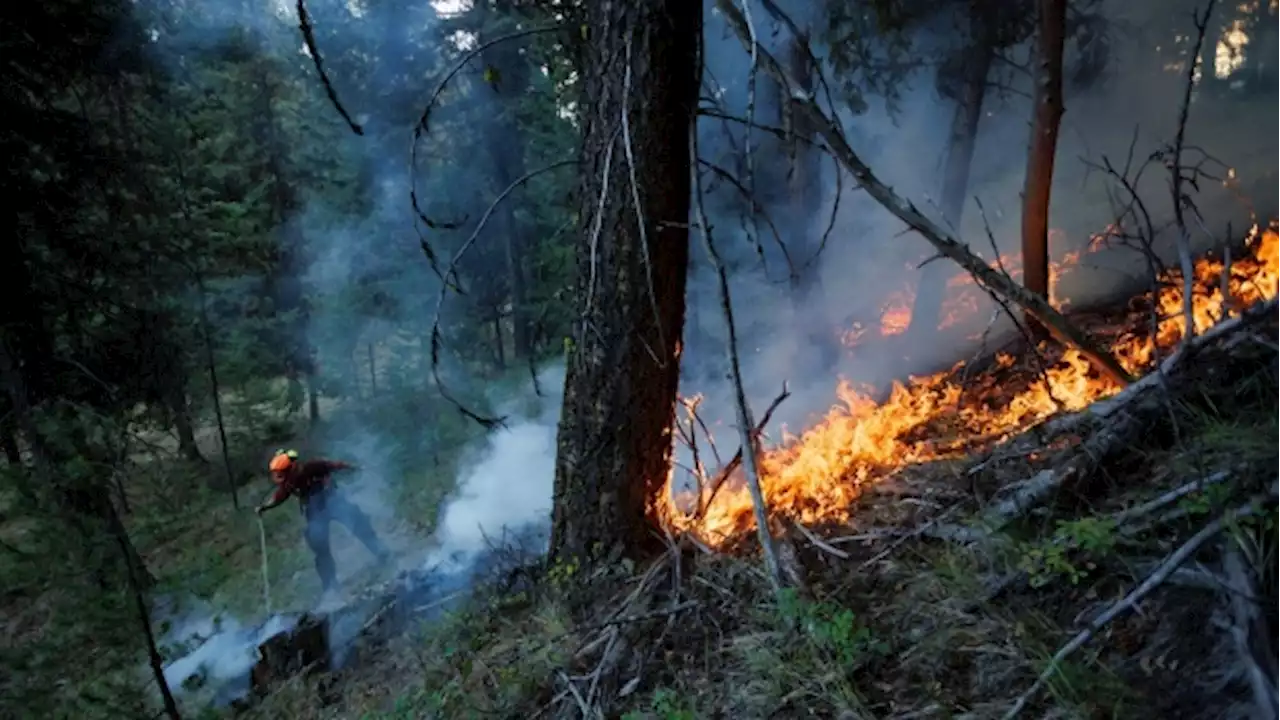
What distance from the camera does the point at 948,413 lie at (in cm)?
662

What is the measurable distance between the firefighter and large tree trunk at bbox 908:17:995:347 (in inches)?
334

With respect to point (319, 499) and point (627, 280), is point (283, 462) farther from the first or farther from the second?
point (627, 280)

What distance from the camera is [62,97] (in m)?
8.70

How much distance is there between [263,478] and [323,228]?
6285 millimetres

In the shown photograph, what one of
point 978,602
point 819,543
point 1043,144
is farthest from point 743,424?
point 1043,144

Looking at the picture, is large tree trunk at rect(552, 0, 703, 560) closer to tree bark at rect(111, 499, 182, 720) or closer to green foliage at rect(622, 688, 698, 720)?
green foliage at rect(622, 688, 698, 720)

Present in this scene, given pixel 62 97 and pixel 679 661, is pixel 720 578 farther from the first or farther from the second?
pixel 62 97

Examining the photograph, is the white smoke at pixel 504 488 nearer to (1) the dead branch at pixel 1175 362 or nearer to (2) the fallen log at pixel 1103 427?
(2) the fallen log at pixel 1103 427

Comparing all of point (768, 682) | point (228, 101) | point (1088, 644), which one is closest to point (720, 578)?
point (768, 682)

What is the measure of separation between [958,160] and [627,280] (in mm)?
8188

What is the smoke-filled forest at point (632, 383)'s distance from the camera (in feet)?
9.29

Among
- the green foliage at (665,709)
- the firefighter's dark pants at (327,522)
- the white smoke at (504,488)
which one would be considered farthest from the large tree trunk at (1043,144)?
the firefighter's dark pants at (327,522)

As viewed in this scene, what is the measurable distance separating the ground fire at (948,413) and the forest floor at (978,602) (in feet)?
1.18

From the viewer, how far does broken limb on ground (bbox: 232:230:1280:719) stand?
7.38 ft
